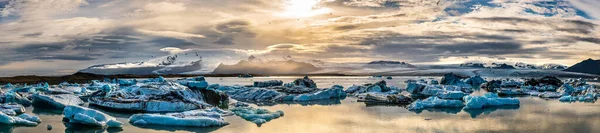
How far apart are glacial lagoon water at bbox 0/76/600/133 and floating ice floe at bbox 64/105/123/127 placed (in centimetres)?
25

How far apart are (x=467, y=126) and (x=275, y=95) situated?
43.2ft

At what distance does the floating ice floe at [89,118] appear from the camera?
1394 cm

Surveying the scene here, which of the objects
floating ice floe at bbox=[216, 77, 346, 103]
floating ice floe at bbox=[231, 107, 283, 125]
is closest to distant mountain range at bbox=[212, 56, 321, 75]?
floating ice floe at bbox=[216, 77, 346, 103]

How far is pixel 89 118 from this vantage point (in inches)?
548

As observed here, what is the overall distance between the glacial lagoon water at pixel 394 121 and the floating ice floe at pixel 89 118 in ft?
0.81

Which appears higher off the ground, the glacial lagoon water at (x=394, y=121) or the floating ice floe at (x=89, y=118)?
the floating ice floe at (x=89, y=118)

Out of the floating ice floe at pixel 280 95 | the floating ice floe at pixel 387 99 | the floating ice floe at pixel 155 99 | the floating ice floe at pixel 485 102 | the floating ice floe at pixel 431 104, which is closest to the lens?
the floating ice floe at pixel 155 99

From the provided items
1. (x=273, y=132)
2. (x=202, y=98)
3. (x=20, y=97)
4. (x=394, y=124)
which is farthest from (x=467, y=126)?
(x=20, y=97)

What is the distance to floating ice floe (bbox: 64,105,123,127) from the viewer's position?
13.9 meters

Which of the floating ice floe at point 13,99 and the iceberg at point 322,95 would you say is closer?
the floating ice floe at point 13,99

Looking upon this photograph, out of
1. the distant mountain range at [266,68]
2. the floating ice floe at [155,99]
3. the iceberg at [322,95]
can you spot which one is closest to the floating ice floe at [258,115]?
the floating ice floe at [155,99]

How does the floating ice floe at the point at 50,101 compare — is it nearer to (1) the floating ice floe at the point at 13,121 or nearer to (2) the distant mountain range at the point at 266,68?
(1) the floating ice floe at the point at 13,121

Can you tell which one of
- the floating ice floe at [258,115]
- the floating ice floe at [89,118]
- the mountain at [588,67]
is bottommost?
the floating ice floe at [258,115]

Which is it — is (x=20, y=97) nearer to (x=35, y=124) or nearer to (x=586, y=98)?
(x=35, y=124)
